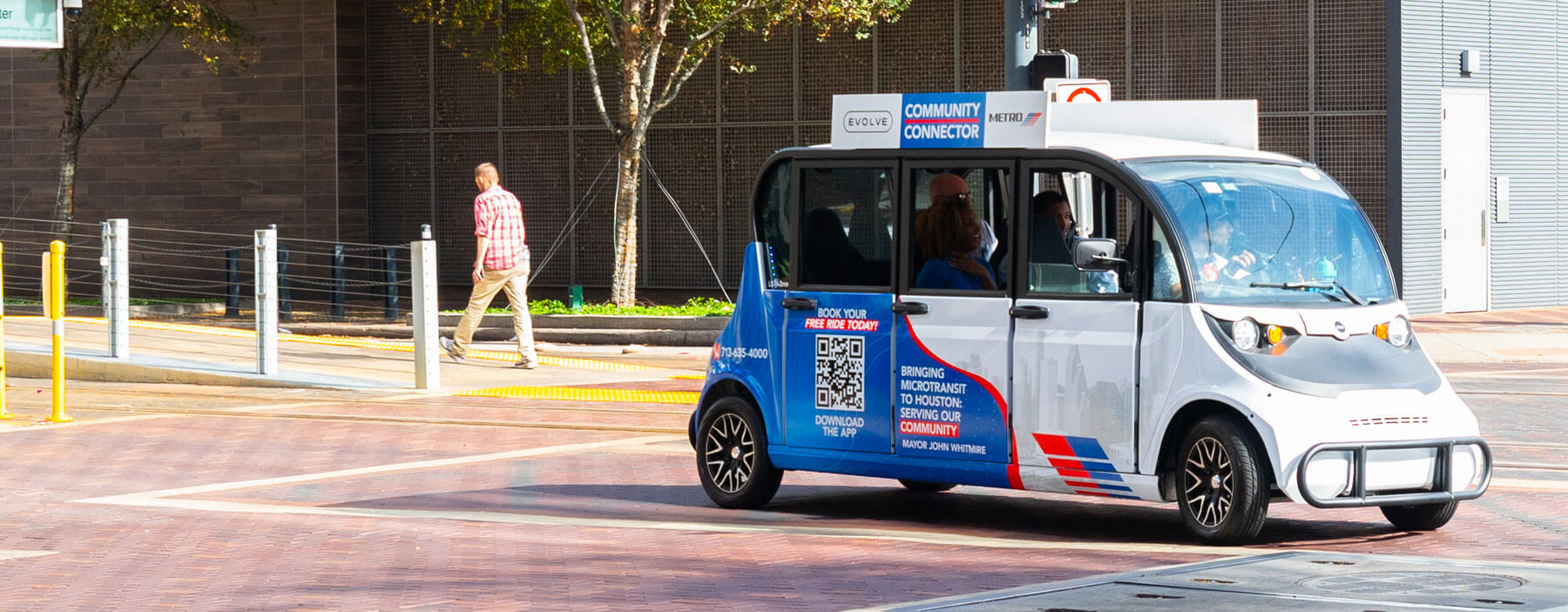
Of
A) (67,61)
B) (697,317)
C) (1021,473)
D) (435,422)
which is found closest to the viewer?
(1021,473)

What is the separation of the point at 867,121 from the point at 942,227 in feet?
2.23

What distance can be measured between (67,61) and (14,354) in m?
10.4

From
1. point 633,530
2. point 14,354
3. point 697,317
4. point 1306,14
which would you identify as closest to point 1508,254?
point 1306,14

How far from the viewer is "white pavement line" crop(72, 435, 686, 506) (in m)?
10.9

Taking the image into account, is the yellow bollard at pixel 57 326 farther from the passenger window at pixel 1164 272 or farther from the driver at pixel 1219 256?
the driver at pixel 1219 256

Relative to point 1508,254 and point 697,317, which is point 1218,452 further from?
point 1508,254

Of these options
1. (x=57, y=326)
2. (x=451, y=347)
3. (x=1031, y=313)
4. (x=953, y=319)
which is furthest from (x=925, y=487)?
(x=451, y=347)

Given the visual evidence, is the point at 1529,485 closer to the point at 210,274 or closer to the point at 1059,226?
the point at 1059,226

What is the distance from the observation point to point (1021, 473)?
9391 millimetres

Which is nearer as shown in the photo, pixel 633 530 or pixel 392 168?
pixel 633 530

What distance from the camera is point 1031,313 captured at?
9.33 metres

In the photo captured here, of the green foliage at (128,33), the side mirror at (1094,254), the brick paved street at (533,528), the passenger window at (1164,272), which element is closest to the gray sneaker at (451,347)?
the brick paved street at (533,528)

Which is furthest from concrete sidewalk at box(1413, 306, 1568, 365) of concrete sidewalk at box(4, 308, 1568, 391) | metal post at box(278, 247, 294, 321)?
metal post at box(278, 247, 294, 321)

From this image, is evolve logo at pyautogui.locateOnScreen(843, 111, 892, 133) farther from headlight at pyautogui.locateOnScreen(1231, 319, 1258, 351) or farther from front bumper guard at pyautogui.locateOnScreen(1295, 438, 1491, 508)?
front bumper guard at pyautogui.locateOnScreen(1295, 438, 1491, 508)
